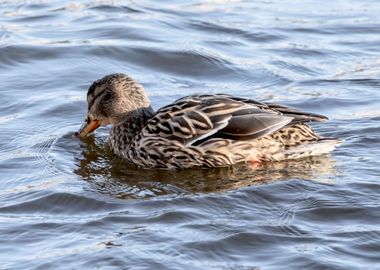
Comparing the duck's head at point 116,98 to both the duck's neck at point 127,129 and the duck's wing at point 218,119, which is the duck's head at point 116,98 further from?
the duck's wing at point 218,119

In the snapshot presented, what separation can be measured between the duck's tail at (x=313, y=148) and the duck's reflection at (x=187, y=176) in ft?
0.29

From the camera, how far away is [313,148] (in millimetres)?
11828

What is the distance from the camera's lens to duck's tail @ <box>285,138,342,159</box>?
11836mm

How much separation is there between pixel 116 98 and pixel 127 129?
382 millimetres

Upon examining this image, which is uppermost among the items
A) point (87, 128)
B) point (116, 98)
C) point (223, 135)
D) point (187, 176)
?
point (116, 98)

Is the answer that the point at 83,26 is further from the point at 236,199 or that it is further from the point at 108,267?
the point at 108,267

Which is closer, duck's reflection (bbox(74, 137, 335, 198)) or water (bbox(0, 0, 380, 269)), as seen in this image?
Answer: water (bbox(0, 0, 380, 269))

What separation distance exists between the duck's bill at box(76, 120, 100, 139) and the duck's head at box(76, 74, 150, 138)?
0.13m

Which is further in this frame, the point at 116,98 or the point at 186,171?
the point at 116,98

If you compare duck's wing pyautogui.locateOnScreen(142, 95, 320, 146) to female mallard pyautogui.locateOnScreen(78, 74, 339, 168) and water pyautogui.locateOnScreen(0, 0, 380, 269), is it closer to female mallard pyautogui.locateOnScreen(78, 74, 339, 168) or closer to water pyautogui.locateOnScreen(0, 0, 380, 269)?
female mallard pyautogui.locateOnScreen(78, 74, 339, 168)

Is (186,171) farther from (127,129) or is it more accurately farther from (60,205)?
(60,205)

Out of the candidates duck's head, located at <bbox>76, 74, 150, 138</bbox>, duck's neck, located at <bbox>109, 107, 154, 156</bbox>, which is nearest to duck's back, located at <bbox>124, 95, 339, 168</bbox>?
duck's neck, located at <bbox>109, 107, 154, 156</bbox>

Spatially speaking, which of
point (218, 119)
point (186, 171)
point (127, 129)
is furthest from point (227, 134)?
point (127, 129)

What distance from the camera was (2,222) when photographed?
10.2 metres
